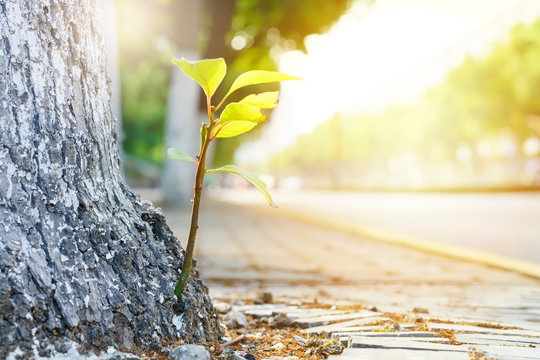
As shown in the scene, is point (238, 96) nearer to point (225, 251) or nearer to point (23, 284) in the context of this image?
point (225, 251)

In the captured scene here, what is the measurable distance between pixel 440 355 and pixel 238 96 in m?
17.0

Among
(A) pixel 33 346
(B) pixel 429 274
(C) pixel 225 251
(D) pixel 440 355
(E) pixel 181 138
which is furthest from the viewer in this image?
(E) pixel 181 138

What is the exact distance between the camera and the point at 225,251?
650 cm

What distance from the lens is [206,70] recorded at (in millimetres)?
1761

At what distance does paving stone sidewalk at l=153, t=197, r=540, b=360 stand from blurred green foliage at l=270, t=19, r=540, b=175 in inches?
1210

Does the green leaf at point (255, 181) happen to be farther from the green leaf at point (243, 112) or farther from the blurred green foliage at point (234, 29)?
the blurred green foliage at point (234, 29)

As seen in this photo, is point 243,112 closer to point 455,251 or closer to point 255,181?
point 255,181

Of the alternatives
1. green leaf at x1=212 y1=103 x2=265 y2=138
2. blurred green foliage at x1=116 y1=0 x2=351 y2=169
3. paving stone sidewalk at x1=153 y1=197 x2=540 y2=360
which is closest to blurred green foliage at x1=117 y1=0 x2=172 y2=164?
blurred green foliage at x1=116 y1=0 x2=351 y2=169

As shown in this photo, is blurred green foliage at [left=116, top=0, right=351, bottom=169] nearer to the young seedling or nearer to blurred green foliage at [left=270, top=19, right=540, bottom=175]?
the young seedling

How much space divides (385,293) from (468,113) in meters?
40.4

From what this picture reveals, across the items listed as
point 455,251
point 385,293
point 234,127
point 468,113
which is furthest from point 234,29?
point 468,113

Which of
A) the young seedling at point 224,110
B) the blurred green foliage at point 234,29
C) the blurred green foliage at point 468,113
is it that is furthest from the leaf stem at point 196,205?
the blurred green foliage at point 468,113

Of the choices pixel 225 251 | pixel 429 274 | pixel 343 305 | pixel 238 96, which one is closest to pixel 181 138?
pixel 238 96

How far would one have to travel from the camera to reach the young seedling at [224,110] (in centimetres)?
175
